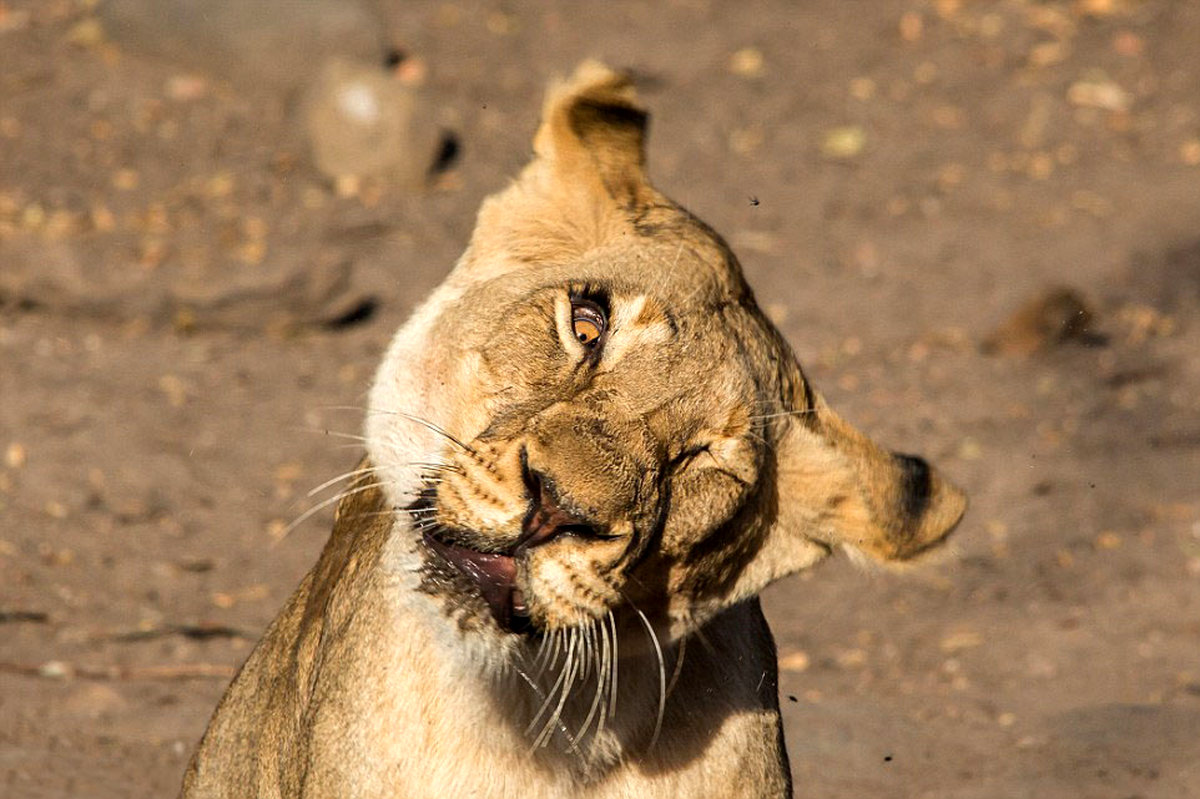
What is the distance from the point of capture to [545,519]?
2627 mm

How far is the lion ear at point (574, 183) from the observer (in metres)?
3.39

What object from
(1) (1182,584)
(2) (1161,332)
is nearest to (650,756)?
(1) (1182,584)

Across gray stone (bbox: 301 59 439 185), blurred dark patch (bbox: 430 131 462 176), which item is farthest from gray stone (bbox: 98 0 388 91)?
blurred dark patch (bbox: 430 131 462 176)

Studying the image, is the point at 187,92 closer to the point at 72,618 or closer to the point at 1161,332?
the point at 72,618

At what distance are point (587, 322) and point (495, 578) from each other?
0.53m

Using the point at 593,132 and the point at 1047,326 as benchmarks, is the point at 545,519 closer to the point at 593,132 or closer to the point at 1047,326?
the point at 593,132

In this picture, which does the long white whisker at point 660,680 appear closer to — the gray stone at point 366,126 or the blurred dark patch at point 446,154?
the gray stone at point 366,126

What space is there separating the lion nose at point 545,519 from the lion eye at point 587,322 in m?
0.40

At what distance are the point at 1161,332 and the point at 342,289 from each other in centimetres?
422

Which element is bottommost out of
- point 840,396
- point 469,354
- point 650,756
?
point 840,396

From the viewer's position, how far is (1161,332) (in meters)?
8.27

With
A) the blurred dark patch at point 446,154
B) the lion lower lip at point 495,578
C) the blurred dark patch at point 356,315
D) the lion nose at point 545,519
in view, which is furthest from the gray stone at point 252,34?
the lion nose at point 545,519

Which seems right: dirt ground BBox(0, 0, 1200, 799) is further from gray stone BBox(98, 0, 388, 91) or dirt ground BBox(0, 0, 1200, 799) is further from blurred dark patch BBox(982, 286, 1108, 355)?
gray stone BBox(98, 0, 388, 91)

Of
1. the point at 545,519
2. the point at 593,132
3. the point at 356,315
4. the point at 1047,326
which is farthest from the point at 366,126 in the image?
the point at 545,519
